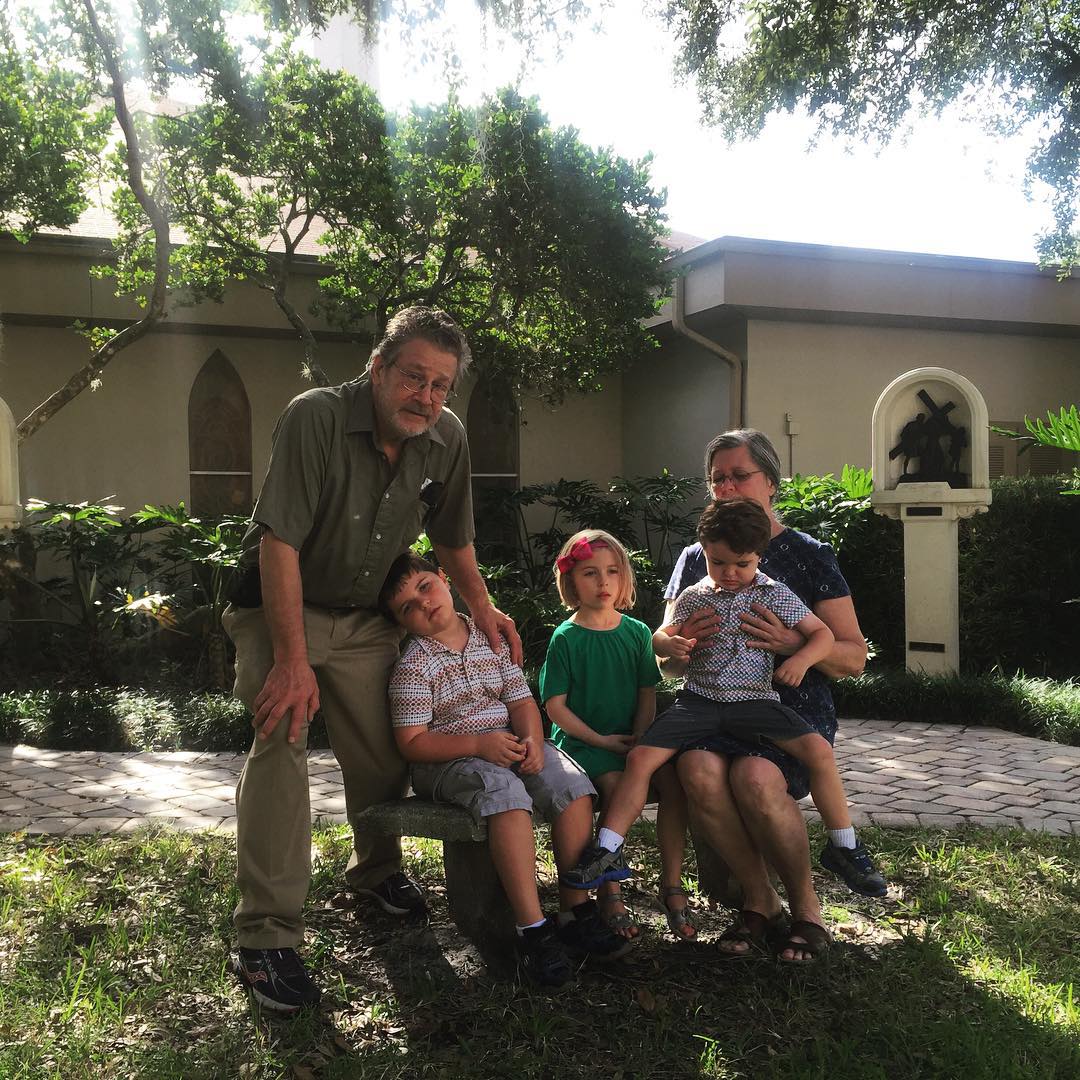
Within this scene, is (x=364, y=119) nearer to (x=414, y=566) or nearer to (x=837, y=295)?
(x=837, y=295)

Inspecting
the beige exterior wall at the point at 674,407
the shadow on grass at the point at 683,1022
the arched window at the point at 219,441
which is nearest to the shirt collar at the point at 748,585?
the shadow on grass at the point at 683,1022

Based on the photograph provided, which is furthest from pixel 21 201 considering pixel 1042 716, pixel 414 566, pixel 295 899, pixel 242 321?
pixel 1042 716

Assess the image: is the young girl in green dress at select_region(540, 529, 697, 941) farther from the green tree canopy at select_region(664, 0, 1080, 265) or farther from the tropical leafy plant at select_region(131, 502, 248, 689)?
the green tree canopy at select_region(664, 0, 1080, 265)

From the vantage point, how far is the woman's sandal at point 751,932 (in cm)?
337

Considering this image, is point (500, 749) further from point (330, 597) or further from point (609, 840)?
point (330, 597)

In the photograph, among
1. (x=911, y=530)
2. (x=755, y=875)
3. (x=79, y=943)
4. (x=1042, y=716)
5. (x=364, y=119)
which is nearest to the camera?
(x=755, y=875)

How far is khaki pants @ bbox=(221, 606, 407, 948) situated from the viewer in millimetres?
3156

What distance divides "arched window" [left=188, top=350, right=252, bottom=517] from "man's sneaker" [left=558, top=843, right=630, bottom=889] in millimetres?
10301

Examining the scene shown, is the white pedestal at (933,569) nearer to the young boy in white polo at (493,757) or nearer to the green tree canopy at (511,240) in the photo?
the green tree canopy at (511,240)

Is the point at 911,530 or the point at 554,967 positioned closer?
the point at 554,967

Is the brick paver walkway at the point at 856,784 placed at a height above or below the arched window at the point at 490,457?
below

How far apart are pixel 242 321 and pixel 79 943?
31.0ft

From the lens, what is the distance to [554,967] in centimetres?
312

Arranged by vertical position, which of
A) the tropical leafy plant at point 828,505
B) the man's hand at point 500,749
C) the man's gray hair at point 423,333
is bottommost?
the man's hand at point 500,749
